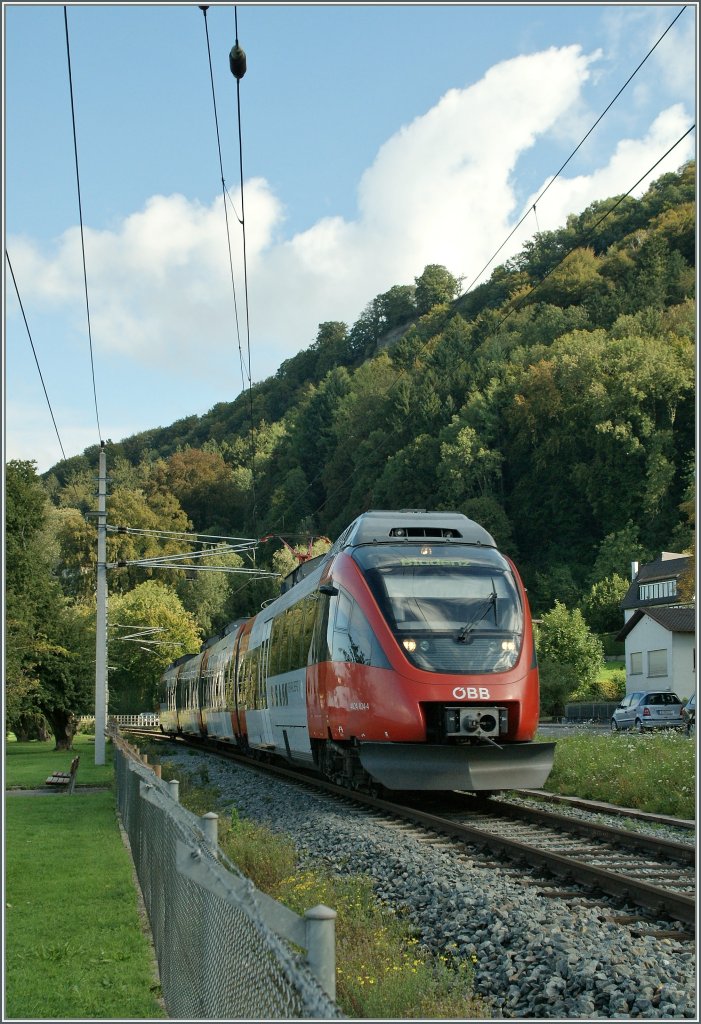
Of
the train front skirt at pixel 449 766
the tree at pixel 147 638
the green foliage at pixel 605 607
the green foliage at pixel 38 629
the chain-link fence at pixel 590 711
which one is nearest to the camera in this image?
the train front skirt at pixel 449 766

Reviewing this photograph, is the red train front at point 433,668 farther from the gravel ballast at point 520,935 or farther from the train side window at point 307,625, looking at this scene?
the train side window at point 307,625

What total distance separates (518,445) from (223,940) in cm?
9069

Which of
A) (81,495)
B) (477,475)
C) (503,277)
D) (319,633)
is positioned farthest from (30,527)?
(503,277)

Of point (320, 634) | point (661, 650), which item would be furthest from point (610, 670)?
point (320, 634)

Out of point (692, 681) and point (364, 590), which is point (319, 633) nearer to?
point (364, 590)

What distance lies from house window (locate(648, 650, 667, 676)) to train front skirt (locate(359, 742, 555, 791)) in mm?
44471

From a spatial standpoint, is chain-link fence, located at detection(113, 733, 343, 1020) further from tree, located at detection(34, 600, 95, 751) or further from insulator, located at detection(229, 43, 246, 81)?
tree, located at detection(34, 600, 95, 751)

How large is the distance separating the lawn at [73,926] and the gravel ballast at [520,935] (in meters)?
1.91

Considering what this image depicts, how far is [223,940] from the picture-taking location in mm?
4270

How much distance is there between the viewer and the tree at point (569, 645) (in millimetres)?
62031

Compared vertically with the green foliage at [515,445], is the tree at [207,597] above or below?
below

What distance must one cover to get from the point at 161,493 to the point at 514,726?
321ft

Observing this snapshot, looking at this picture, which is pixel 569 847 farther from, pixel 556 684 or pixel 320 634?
pixel 556 684

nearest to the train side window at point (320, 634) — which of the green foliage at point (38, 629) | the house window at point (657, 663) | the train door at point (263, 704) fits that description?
the train door at point (263, 704)
